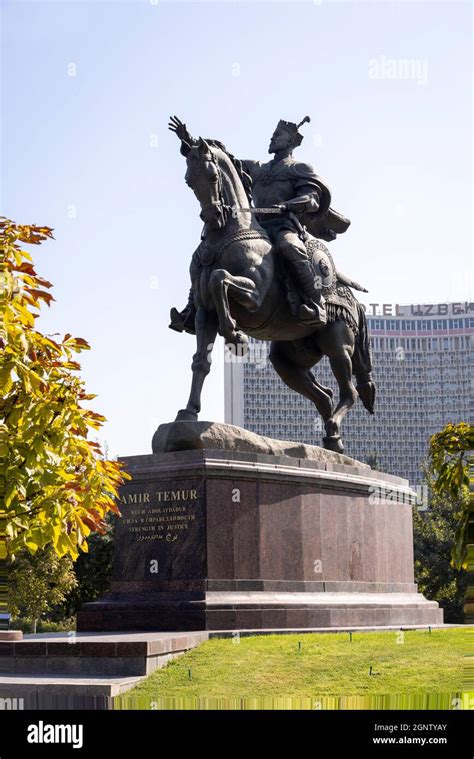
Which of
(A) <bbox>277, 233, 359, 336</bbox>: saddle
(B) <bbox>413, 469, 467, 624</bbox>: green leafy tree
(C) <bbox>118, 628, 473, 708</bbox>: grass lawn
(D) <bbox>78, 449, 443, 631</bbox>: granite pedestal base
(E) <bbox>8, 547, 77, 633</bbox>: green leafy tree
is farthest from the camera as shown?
(B) <bbox>413, 469, 467, 624</bbox>: green leafy tree

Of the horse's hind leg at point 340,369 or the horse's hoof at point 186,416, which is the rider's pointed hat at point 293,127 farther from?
the horse's hoof at point 186,416

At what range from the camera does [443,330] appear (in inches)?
3541

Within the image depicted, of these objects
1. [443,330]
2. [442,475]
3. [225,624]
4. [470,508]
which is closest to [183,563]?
[225,624]

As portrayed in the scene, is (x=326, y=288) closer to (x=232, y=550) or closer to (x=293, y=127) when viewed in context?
(x=293, y=127)

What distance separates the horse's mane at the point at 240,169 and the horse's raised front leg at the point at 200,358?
2.13 m

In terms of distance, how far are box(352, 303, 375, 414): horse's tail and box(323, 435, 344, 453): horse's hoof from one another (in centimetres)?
156

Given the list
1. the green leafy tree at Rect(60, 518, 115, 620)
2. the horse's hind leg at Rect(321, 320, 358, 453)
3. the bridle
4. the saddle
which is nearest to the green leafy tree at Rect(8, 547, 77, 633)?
the green leafy tree at Rect(60, 518, 115, 620)

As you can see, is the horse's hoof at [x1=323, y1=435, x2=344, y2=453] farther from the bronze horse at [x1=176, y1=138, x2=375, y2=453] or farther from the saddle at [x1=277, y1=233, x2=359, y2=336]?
the saddle at [x1=277, y1=233, x2=359, y2=336]

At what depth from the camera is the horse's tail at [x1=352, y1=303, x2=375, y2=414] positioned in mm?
17250

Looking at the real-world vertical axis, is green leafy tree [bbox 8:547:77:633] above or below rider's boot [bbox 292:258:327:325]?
below

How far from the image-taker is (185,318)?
15.3 m

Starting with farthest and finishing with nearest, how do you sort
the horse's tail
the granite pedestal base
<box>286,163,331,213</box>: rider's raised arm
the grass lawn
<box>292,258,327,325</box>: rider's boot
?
the horse's tail → <box>286,163,331,213</box>: rider's raised arm → <box>292,258,327,325</box>: rider's boot → the granite pedestal base → the grass lawn

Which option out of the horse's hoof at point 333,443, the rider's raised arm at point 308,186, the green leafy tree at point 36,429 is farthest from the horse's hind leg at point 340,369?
the green leafy tree at point 36,429
